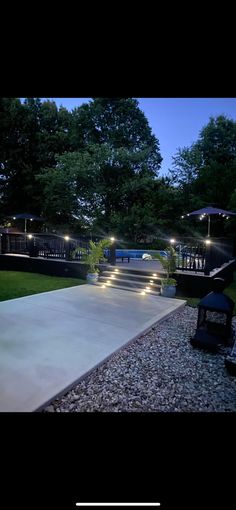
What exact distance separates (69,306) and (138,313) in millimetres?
1641

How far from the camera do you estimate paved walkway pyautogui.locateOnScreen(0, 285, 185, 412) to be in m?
2.95

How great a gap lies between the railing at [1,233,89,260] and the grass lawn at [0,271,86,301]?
114 cm

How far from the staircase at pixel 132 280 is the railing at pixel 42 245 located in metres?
1.60

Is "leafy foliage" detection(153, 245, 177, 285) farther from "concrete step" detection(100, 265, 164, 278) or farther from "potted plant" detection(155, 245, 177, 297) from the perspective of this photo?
"concrete step" detection(100, 265, 164, 278)

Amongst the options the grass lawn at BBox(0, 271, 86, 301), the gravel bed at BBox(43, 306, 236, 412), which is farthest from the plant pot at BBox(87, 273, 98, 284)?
the gravel bed at BBox(43, 306, 236, 412)

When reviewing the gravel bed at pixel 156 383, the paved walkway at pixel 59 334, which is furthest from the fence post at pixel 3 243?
the gravel bed at pixel 156 383

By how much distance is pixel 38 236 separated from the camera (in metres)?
12.1

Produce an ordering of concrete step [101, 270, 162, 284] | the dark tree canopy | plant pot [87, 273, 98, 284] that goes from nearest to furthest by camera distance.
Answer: concrete step [101, 270, 162, 284]
plant pot [87, 273, 98, 284]
the dark tree canopy

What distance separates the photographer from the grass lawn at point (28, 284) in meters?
7.49

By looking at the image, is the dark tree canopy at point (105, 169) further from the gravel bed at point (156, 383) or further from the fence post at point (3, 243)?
the gravel bed at point (156, 383)

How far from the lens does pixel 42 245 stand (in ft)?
40.4

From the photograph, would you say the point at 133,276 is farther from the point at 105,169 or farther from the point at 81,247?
the point at 105,169

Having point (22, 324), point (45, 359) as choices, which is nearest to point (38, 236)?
point (22, 324)
